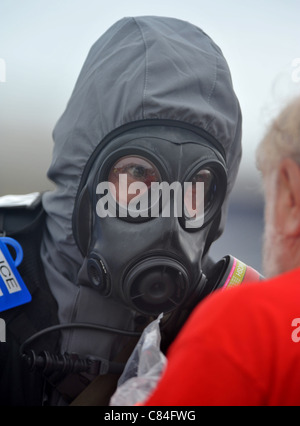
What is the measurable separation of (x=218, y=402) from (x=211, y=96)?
94 cm

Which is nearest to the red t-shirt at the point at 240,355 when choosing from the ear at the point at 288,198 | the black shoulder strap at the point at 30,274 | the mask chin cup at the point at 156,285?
the ear at the point at 288,198

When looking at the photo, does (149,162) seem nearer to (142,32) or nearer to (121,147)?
(121,147)

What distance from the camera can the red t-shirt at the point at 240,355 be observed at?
508mm

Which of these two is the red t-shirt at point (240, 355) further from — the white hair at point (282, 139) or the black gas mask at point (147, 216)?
the black gas mask at point (147, 216)

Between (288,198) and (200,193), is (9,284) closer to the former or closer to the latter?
(200,193)

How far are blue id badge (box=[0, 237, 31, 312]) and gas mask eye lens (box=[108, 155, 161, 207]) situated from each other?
0.90 feet

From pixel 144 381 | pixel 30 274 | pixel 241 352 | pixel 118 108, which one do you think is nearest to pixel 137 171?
pixel 118 108

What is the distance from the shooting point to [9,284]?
1194 mm

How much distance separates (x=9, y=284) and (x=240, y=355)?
0.79 metres

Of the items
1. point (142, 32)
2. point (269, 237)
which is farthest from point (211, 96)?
point (269, 237)

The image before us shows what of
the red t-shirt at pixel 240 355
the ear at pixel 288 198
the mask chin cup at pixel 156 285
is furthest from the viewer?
the mask chin cup at pixel 156 285

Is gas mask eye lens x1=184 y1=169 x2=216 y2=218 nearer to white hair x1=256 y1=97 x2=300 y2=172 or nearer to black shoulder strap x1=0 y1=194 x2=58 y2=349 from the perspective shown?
black shoulder strap x1=0 y1=194 x2=58 y2=349

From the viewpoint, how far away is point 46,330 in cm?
117

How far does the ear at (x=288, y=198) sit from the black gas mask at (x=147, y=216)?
0.50m
